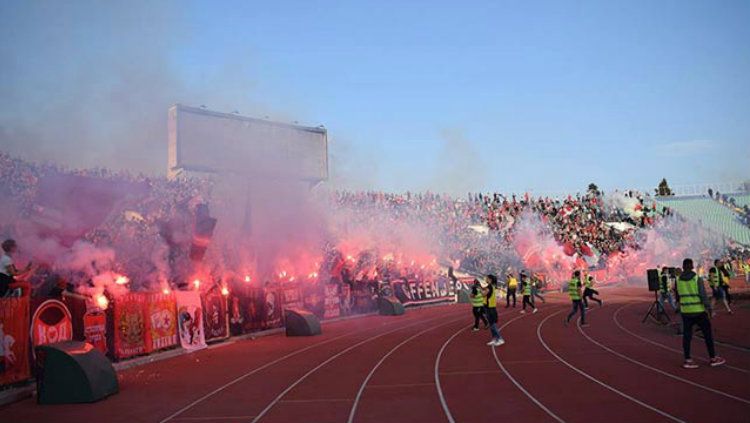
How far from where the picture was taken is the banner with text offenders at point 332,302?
29219 millimetres

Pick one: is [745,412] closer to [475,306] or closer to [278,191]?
[475,306]

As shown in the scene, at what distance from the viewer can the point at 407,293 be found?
1505 inches

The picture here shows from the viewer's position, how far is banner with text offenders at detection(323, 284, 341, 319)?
95.9 ft

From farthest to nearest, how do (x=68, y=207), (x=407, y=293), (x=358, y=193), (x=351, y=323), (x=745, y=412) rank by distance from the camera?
(x=358, y=193), (x=407, y=293), (x=351, y=323), (x=68, y=207), (x=745, y=412)

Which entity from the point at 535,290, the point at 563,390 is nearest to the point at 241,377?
the point at 563,390

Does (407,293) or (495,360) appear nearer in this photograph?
(495,360)

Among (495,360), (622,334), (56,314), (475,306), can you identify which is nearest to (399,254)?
(475,306)

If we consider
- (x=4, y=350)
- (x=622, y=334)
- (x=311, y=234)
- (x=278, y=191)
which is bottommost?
(x=622, y=334)

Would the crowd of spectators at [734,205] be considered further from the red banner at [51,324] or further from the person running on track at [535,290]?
the red banner at [51,324]

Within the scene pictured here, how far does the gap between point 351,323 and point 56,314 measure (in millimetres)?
16392

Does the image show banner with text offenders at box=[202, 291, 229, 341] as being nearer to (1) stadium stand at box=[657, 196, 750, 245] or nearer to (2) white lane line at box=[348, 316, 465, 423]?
(2) white lane line at box=[348, 316, 465, 423]

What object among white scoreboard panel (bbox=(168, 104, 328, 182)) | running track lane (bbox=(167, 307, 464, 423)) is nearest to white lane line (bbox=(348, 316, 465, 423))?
running track lane (bbox=(167, 307, 464, 423))

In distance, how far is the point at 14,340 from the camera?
1127 centimetres

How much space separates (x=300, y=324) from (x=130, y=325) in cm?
784
